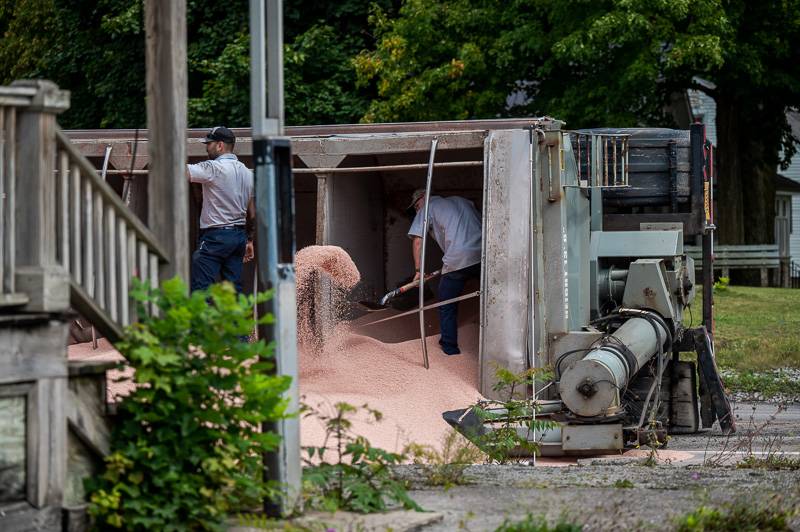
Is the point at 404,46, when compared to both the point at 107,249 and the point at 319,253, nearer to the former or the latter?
the point at 319,253

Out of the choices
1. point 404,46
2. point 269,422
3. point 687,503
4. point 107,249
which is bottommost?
point 687,503

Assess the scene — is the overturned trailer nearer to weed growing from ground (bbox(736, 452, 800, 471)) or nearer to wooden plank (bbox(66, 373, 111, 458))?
weed growing from ground (bbox(736, 452, 800, 471))

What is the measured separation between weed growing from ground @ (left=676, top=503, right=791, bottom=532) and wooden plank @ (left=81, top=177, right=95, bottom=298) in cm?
321

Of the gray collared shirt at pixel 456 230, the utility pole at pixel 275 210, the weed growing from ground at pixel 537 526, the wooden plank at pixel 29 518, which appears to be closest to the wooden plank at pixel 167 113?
the utility pole at pixel 275 210

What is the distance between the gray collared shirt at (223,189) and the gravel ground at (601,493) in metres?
3.71

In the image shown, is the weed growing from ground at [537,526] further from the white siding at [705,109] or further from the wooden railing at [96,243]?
the white siding at [705,109]

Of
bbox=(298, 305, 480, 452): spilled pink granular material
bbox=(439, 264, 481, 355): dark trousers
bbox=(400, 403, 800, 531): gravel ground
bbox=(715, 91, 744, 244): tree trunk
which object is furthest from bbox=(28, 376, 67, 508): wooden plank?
bbox=(715, 91, 744, 244): tree trunk

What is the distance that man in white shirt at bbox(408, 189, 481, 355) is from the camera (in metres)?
12.9

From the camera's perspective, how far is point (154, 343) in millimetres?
6434

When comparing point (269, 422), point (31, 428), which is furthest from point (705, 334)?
point (31, 428)

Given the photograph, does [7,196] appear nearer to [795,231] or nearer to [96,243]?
[96,243]

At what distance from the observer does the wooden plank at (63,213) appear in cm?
660

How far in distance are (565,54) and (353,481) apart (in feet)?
59.3

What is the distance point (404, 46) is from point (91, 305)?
19.0m
